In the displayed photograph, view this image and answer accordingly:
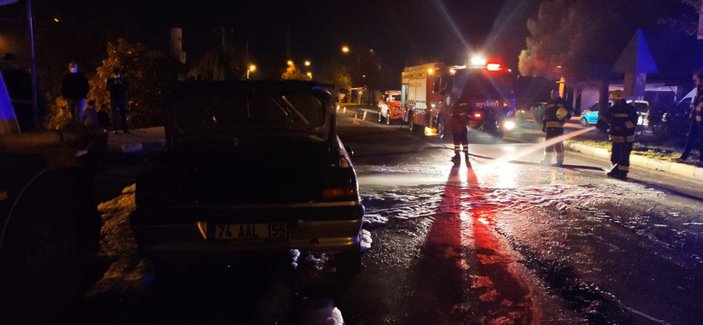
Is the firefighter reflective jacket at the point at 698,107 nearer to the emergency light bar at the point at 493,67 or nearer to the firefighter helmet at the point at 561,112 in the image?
the firefighter helmet at the point at 561,112

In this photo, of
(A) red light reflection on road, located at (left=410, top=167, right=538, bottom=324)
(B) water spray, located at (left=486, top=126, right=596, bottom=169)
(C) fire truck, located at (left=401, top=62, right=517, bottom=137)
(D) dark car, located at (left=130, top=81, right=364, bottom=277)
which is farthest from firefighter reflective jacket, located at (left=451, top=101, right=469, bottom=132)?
(D) dark car, located at (left=130, top=81, right=364, bottom=277)

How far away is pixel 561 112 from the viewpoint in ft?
42.5

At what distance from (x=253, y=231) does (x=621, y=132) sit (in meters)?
9.33

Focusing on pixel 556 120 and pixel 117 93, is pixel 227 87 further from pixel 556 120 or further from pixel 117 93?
pixel 117 93

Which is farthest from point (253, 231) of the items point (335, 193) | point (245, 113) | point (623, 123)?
point (623, 123)

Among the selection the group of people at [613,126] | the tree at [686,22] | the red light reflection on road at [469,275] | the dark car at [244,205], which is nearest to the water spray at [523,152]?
the group of people at [613,126]

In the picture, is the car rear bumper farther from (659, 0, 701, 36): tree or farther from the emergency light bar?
(659, 0, 701, 36): tree

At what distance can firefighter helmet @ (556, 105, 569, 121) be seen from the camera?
12922 mm

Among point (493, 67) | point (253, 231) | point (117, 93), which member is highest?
point (493, 67)

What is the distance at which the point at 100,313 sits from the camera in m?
4.24

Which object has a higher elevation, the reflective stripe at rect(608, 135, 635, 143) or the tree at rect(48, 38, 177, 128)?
the tree at rect(48, 38, 177, 128)

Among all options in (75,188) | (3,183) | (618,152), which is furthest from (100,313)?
(618,152)

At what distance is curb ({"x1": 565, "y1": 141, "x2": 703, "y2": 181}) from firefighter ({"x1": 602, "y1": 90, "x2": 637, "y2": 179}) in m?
1.55

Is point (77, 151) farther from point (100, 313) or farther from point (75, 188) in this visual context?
point (100, 313)
